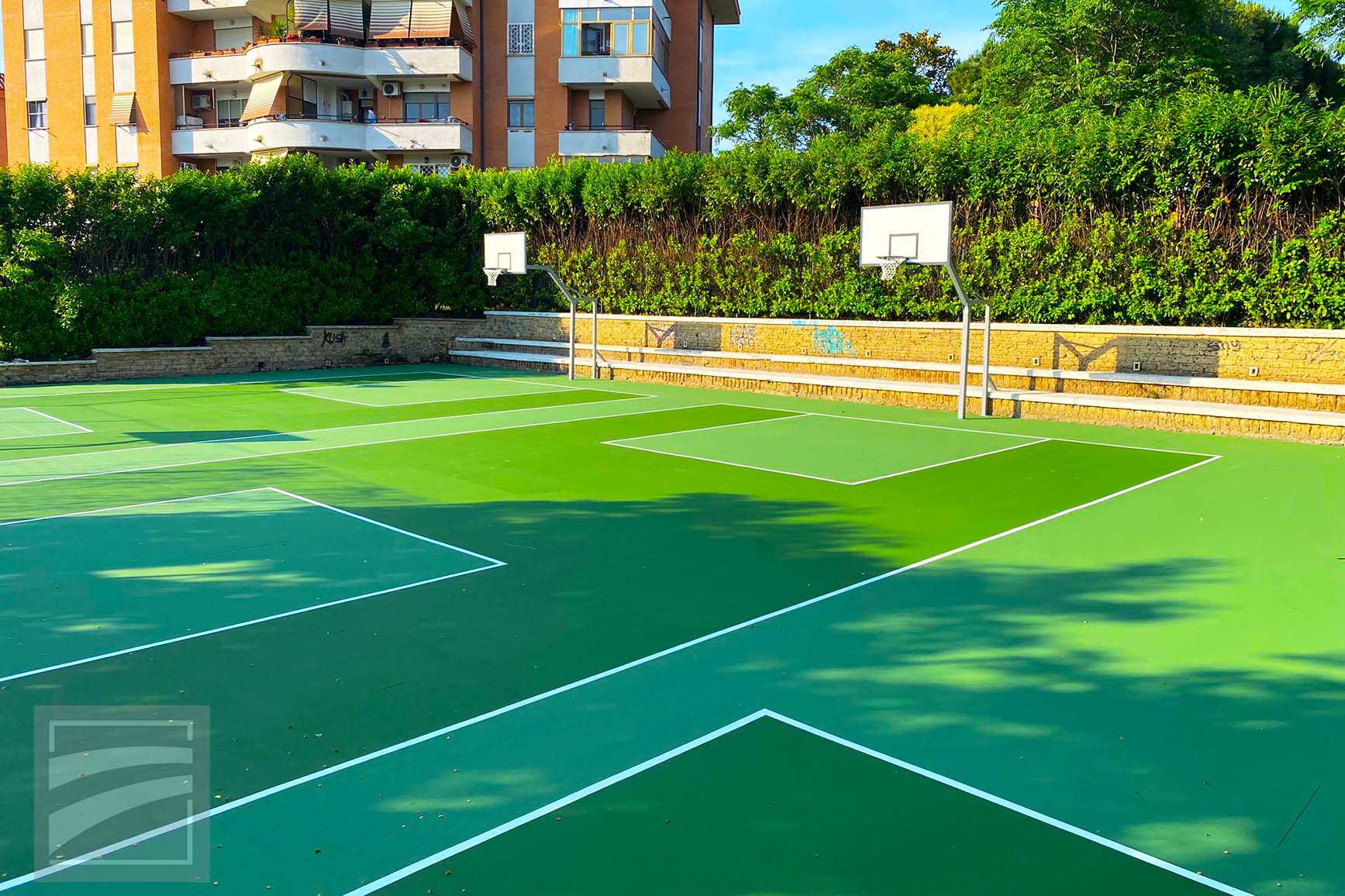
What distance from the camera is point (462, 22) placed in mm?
38562

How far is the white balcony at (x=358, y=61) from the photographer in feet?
123

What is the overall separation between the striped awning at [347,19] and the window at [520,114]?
19.5ft

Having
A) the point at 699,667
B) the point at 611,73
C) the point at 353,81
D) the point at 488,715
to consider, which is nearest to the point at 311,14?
the point at 353,81

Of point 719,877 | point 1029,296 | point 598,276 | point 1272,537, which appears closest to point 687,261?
point 598,276

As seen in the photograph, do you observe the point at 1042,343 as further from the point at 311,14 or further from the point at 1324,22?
the point at 311,14

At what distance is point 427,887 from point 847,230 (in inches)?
716

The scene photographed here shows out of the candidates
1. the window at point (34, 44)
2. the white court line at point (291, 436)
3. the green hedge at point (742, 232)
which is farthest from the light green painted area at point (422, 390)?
the window at point (34, 44)

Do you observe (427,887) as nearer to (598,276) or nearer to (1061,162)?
(1061,162)

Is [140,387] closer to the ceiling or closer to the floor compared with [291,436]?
closer to the ceiling

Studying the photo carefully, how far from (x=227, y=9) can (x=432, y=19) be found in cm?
898

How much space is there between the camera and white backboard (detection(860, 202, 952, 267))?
16.6m

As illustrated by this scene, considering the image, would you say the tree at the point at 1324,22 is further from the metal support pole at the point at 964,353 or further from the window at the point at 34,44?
the window at the point at 34,44

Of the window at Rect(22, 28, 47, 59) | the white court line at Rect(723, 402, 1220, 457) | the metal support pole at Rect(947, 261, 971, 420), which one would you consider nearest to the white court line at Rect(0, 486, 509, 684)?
the white court line at Rect(723, 402, 1220, 457)

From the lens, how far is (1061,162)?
17312mm
